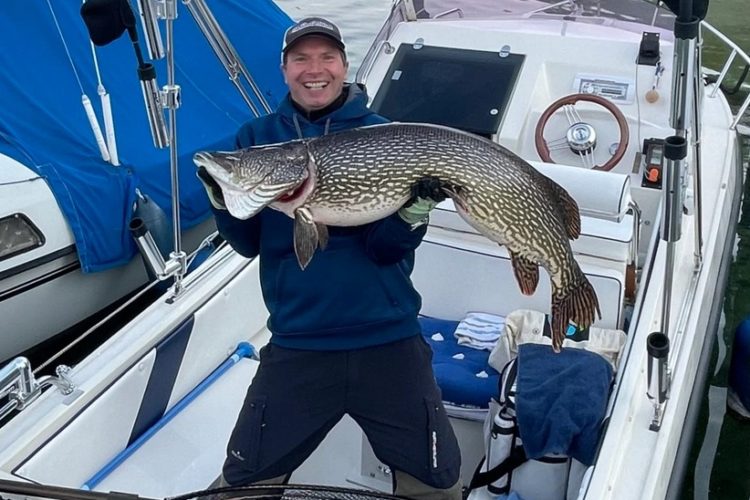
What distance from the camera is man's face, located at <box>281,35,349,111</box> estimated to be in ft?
7.47

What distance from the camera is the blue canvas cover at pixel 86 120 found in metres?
4.41

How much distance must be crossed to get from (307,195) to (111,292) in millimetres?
3121

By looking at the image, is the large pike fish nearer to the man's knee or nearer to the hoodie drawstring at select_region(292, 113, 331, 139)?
the hoodie drawstring at select_region(292, 113, 331, 139)

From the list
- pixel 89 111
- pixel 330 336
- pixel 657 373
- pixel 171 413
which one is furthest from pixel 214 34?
pixel 657 373

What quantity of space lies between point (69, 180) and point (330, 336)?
2585 mm

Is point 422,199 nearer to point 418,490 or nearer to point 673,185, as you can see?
point 673,185

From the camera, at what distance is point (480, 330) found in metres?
3.36

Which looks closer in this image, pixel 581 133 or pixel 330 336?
pixel 330 336

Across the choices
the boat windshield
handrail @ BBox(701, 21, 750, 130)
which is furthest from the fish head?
handrail @ BBox(701, 21, 750, 130)

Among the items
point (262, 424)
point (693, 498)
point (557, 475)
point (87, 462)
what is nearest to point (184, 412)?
point (87, 462)

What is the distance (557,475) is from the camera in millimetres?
2729

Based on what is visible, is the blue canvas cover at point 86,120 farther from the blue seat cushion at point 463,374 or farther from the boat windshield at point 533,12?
the blue seat cushion at point 463,374

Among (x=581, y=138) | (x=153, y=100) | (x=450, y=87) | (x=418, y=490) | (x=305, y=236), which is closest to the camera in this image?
(x=305, y=236)

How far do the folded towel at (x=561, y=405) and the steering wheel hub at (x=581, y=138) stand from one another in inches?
70.1
